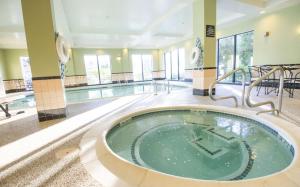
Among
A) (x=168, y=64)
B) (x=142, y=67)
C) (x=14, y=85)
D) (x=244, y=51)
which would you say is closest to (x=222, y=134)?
(x=244, y=51)

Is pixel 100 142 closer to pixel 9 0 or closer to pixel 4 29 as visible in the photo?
pixel 9 0

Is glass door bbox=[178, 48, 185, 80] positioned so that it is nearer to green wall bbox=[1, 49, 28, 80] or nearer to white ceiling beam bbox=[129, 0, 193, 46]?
white ceiling beam bbox=[129, 0, 193, 46]

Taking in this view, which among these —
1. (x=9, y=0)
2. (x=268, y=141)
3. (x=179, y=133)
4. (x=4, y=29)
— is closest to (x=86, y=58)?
(x=4, y=29)

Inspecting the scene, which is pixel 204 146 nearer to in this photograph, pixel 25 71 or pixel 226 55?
pixel 226 55

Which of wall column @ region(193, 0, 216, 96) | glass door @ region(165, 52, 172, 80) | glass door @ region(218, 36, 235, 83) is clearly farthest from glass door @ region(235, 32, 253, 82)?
glass door @ region(165, 52, 172, 80)

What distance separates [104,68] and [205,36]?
949 cm

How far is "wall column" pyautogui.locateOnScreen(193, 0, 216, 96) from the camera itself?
4469 millimetres

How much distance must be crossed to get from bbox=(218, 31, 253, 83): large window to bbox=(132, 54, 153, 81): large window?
6.87m

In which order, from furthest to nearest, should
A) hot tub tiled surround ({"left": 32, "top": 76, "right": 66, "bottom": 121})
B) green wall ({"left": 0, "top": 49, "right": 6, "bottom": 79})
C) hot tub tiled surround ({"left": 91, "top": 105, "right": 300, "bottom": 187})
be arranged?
green wall ({"left": 0, "top": 49, "right": 6, "bottom": 79}) < hot tub tiled surround ({"left": 32, "top": 76, "right": 66, "bottom": 121}) < hot tub tiled surround ({"left": 91, "top": 105, "right": 300, "bottom": 187})

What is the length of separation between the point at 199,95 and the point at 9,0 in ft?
18.8

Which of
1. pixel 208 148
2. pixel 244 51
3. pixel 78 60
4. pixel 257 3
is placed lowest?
pixel 208 148

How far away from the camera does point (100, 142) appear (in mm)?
1930

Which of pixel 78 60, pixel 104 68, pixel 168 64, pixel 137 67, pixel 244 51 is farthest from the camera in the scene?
pixel 137 67

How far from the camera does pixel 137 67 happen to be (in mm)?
13570
